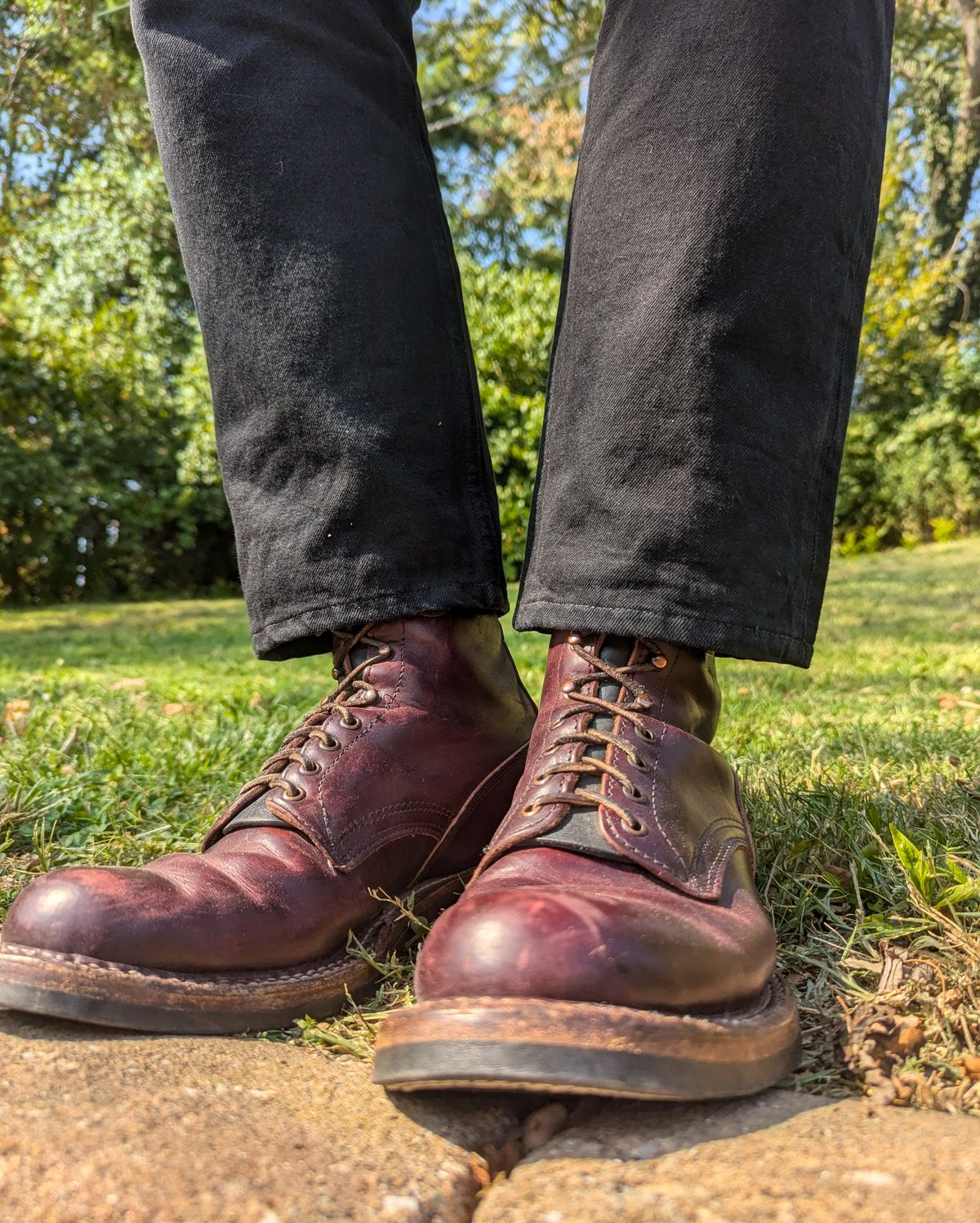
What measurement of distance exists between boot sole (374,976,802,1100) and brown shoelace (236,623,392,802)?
1.28ft

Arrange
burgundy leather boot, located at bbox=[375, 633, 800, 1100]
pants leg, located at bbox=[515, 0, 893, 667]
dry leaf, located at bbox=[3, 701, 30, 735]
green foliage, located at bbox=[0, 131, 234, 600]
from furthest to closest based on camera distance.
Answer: green foliage, located at bbox=[0, 131, 234, 600]
dry leaf, located at bbox=[3, 701, 30, 735]
pants leg, located at bbox=[515, 0, 893, 667]
burgundy leather boot, located at bbox=[375, 633, 800, 1100]

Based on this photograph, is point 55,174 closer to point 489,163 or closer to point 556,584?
point 556,584

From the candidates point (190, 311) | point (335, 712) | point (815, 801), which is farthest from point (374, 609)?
point (190, 311)

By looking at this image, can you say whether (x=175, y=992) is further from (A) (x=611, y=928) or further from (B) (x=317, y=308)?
(B) (x=317, y=308)

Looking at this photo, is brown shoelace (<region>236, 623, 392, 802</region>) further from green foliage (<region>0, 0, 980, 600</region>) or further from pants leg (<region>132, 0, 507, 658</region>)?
green foliage (<region>0, 0, 980, 600</region>)

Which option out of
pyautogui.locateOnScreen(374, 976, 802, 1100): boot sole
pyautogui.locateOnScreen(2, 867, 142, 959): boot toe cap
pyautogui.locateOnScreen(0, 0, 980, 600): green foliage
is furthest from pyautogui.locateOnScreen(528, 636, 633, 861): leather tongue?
pyautogui.locateOnScreen(0, 0, 980, 600): green foliage

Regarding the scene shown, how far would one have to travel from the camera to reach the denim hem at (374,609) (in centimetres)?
126

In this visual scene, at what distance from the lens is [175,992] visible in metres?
1.01

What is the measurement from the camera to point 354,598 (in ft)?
4.13

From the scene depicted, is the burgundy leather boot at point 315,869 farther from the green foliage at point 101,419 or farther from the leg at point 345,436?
the green foliage at point 101,419

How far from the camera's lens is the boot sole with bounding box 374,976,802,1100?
82cm

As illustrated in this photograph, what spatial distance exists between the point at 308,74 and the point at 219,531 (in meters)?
12.7

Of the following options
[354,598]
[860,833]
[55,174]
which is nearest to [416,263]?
[354,598]

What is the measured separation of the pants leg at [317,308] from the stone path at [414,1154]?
551 mm
